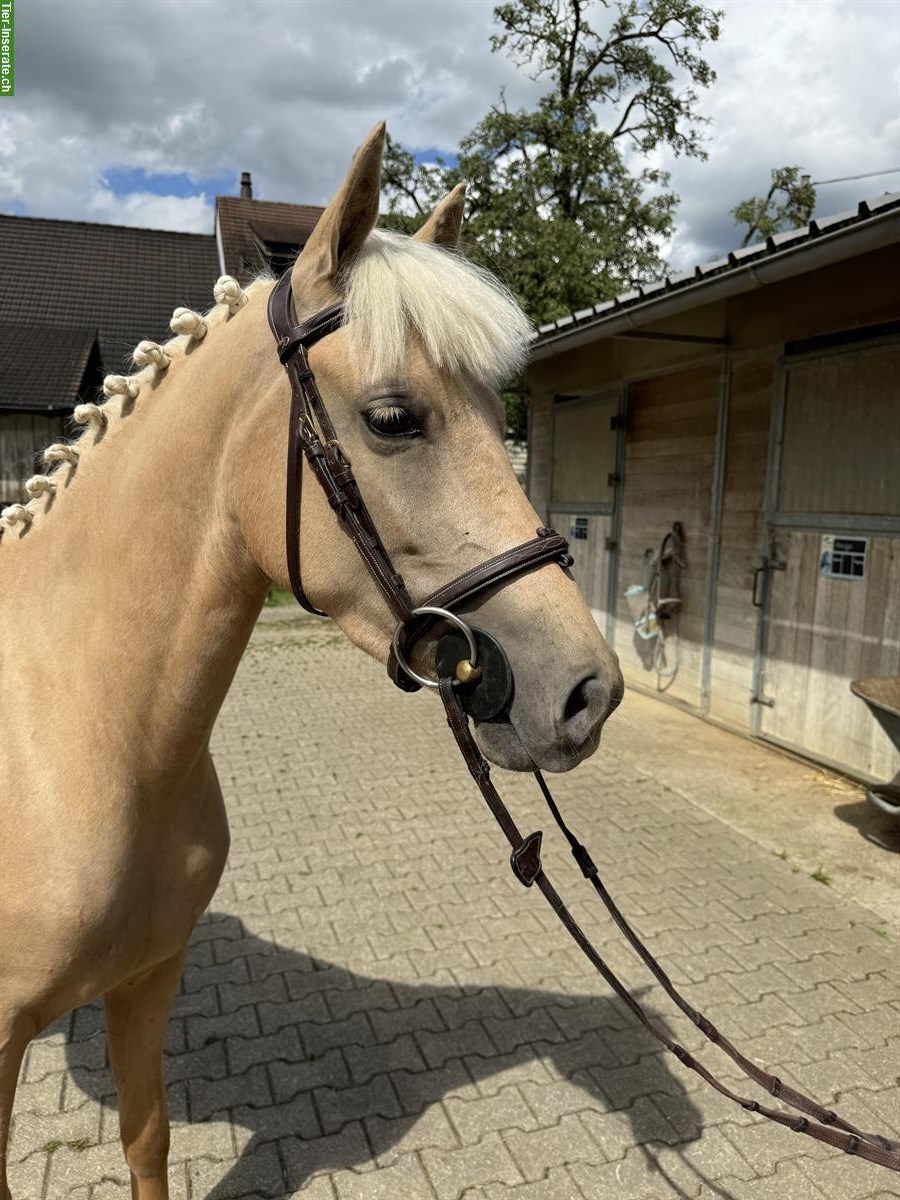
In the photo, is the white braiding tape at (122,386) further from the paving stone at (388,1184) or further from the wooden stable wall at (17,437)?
the wooden stable wall at (17,437)

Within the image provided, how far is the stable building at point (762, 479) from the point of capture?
15.2 ft

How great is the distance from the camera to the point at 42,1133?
2.20 meters

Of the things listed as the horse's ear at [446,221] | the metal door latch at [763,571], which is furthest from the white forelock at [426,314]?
the metal door latch at [763,571]

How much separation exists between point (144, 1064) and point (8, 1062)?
473 millimetres

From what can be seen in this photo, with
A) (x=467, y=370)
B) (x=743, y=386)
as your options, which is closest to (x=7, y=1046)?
(x=467, y=370)

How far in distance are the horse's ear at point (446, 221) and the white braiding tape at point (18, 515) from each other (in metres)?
1.00

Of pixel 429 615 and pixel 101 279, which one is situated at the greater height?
pixel 101 279

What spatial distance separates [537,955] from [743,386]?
453cm

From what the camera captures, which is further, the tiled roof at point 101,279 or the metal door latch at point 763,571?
the tiled roof at point 101,279

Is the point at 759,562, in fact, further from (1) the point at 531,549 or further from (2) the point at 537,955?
(1) the point at 531,549

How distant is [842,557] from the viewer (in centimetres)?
494

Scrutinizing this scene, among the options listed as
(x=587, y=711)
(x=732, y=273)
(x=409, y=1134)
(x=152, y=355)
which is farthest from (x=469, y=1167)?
(x=732, y=273)

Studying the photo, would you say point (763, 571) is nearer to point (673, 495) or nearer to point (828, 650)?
point (828, 650)

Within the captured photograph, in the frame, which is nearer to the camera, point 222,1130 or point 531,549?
point 531,549
